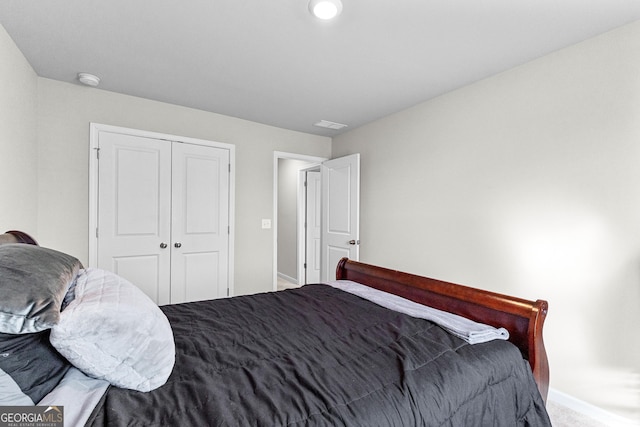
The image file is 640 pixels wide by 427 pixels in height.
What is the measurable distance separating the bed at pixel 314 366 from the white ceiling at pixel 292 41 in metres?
1.64

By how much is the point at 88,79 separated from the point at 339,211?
2.89 meters

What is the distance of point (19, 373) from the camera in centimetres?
79

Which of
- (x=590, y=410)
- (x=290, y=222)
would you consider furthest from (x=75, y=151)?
(x=590, y=410)

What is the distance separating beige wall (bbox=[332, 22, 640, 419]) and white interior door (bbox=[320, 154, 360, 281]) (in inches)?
33.2

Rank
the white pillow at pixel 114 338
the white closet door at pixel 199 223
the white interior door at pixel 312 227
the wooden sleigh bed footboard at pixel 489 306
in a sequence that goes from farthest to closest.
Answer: the white interior door at pixel 312 227 < the white closet door at pixel 199 223 < the wooden sleigh bed footboard at pixel 489 306 < the white pillow at pixel 114 338

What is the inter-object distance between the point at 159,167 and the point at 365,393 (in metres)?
3.09

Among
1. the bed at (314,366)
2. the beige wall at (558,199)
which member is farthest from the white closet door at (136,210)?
the beige wall at (558,199)

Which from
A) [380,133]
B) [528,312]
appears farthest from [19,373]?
[380,133]

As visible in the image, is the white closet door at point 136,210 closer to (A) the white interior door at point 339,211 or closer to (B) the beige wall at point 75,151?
(B) the beige wall at point 75,151

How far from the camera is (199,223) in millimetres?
3473

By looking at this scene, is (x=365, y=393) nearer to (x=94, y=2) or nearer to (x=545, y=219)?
(x=545, y=219)

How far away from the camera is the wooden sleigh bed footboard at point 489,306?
1432mm

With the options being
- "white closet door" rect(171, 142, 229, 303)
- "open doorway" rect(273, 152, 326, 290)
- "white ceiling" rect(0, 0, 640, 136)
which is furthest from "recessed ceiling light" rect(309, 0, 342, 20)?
"open doorway" rect(273, 152, 326, 290)

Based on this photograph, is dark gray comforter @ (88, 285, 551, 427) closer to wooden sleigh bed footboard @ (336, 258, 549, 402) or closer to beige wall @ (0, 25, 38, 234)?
wooden sleigh bed footboard @ (336, 258, 549, 402)
